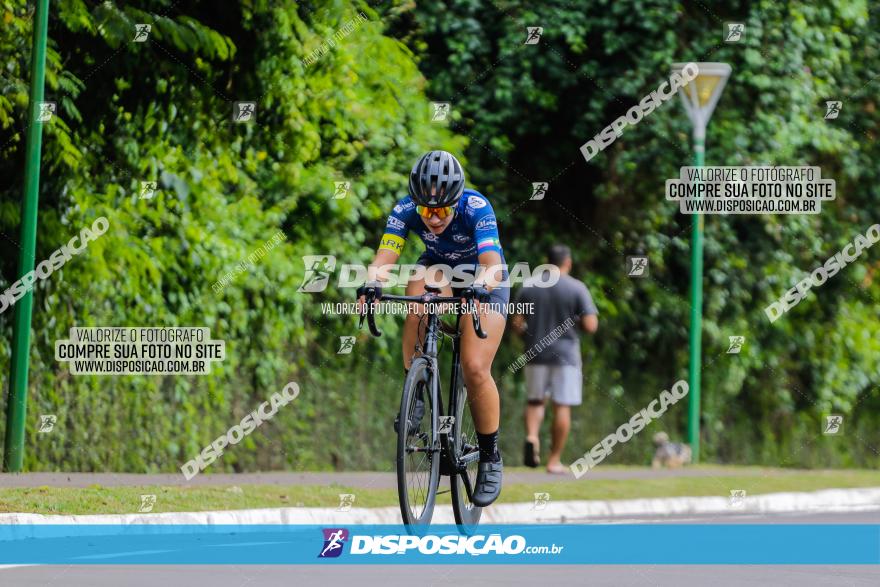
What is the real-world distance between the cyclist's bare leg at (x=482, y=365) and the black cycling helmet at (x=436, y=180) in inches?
29.6

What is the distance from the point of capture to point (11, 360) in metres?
13.6

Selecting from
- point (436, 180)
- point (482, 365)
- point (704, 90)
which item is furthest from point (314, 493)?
point (704, 90)

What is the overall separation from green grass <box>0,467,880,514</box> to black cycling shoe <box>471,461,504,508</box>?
2.38 m

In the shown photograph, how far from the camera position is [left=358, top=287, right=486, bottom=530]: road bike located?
920 centimetres

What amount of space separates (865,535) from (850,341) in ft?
38.4

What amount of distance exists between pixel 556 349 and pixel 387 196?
307cm

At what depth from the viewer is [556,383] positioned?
16188 mm

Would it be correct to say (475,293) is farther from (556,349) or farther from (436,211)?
(556,349)

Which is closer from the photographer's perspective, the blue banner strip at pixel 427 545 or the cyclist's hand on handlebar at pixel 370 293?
the cyclist's hand on handlebar at pixel 370 293

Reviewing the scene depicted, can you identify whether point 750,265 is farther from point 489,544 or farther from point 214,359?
point 489,544

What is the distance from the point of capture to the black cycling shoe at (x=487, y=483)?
994cm

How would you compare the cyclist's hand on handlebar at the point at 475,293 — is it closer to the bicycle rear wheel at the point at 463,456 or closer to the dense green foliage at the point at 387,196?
the bicycle rear wheel at the point at 463,456

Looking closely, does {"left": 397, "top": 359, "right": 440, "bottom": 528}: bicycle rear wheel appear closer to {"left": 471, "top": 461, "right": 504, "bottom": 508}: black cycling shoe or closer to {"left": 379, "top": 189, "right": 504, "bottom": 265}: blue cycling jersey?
{"left": 471, "top": 461, "right": 504, "bottom": 508}: black cycling shoe

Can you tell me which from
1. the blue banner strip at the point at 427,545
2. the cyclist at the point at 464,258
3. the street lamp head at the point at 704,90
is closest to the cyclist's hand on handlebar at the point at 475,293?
the cyclist at the point at 464,258
